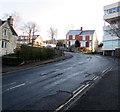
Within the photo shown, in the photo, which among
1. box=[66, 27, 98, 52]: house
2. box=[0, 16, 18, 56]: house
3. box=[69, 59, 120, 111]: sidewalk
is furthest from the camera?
box=[66, 27, 98, 52]: house

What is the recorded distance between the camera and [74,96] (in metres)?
6.60

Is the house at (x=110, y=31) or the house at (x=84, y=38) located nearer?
the house at (x=110, y=31)

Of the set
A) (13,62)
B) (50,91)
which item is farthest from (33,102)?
(13,62)

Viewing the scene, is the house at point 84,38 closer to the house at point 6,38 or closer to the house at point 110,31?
the house at point 110,31

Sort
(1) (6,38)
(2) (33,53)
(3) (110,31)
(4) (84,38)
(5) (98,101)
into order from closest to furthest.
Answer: (5) (98,101), (2) (33,53), (1) (6,38), (3) (110,31), (4) (84,38)

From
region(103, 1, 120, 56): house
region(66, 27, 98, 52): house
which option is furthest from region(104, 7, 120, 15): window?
region(66, 27, 98, 52): house

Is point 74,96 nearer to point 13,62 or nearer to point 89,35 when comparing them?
point 13,62

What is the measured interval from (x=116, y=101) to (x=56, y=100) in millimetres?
2844

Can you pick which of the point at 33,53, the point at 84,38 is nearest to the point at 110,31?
the point at 33,53

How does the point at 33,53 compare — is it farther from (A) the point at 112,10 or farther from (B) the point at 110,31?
(A) the point at 112,10

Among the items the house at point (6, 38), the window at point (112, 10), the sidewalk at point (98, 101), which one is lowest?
the sidewalk at point (98, 101)

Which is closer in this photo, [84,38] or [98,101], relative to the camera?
[98,101]

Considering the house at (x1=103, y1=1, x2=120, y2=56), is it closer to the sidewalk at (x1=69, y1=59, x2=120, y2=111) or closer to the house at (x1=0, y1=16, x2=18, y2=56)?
the house at (x1=0, y1=16, x2=18, y2=56)

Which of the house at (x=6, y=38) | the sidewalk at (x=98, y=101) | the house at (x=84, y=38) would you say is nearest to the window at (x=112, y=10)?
the house at (x=84, y=38)
